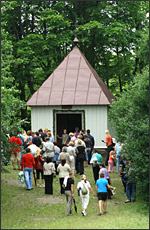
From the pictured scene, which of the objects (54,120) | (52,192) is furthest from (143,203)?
(54,120)

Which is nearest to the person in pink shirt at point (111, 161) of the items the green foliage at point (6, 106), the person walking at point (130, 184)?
the person walking at point (130, 184)

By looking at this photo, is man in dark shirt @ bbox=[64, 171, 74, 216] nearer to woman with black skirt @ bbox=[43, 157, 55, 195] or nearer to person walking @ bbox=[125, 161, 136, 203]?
person walking @ bbox=[125, 161, 136, 203]

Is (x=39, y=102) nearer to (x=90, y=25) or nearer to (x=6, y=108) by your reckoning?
(x=90, y=25)

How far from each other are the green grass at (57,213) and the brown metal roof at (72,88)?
9376 millimetres

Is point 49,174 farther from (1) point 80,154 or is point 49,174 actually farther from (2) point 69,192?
(1) point 80,154

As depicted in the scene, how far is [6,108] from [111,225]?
5574mm

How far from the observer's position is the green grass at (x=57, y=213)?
46.1 ft

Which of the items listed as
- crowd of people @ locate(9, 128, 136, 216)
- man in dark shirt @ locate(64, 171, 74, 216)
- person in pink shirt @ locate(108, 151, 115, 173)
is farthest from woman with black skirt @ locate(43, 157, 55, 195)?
person in pink shirt @ locate(108, 151, 115, 173)

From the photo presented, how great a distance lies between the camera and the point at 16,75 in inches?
1368

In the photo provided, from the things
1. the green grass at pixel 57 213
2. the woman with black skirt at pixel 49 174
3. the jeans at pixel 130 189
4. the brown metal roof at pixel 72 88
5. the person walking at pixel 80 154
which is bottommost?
the green grass at pixel 57 213

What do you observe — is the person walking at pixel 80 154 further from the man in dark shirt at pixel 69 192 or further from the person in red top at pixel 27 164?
the man in dark shirt at pixel 69 192

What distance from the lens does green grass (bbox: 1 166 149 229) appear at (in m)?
14.0

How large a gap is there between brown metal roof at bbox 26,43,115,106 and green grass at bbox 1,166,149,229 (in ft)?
30.8

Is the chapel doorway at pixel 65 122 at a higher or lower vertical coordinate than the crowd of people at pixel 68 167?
higher
